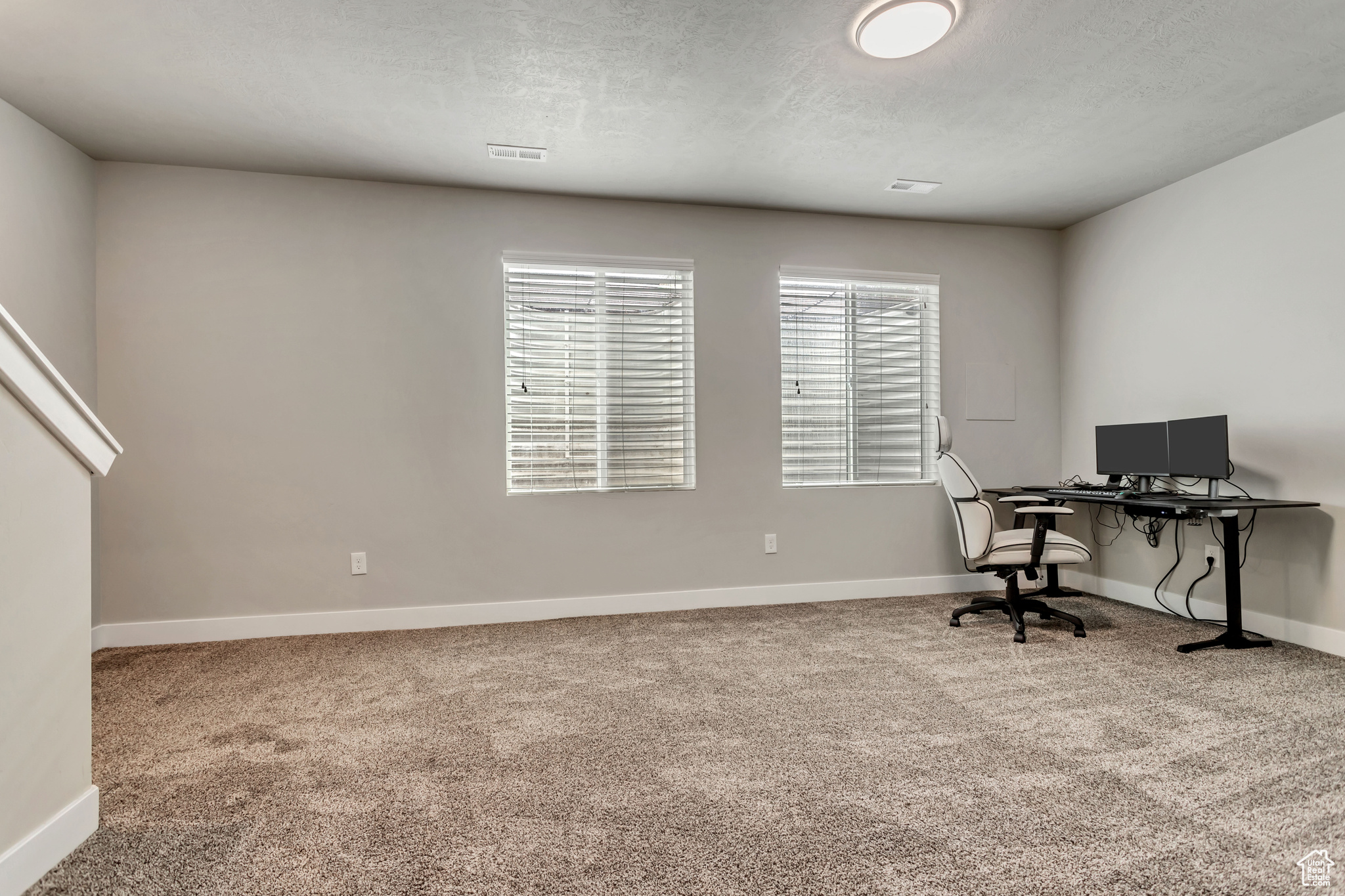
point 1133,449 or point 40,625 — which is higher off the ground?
point 1133,449

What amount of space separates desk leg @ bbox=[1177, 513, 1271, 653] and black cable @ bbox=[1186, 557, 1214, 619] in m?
0.46

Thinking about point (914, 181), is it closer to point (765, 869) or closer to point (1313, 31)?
point (1313, 31)

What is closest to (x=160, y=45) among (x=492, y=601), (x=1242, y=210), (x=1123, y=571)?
(x=492, y=601)

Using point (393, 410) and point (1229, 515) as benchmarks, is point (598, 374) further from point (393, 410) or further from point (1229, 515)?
point (1229, 515)

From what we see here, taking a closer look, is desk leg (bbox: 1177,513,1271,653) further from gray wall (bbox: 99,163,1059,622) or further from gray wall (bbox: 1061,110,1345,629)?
gray wall (bbox: 99,163,1059,622)

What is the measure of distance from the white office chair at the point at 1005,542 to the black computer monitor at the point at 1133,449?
0.67m

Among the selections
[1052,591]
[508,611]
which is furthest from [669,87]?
[1052,591]

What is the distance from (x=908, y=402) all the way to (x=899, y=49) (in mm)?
2520

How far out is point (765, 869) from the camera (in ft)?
5.15

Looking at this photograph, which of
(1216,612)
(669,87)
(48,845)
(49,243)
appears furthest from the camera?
(1216,612)

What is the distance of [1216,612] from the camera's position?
12.3ft

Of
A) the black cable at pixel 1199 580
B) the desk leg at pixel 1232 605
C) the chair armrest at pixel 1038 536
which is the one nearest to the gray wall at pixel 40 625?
the chair armrest at pixel 1038 536

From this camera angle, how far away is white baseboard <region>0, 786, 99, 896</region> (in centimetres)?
148

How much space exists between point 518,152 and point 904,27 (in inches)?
75.7
